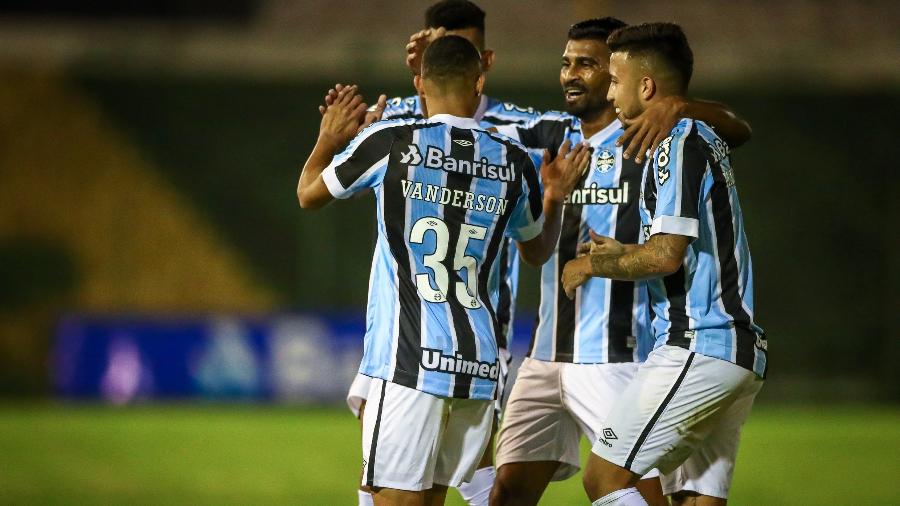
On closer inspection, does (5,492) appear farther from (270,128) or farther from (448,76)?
(270,128)

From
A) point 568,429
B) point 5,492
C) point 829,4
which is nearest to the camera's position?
point 568,429

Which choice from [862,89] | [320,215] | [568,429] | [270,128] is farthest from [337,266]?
[568,429]

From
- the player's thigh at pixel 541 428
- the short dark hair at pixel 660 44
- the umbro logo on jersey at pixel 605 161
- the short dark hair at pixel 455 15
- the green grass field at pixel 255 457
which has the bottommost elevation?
the green grass field at pixel 255 457

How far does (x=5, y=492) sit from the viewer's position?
750cm

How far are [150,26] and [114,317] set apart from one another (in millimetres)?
4511

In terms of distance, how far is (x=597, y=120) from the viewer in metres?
5.54

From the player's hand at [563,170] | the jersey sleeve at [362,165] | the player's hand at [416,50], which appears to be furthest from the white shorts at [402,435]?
the player's hand at [416,50]

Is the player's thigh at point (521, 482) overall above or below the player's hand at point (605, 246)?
below

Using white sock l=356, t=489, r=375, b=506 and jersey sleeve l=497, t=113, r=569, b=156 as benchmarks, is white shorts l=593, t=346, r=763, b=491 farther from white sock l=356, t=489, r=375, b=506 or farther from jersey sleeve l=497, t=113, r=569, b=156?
jersey sleeve l=497, t=113, r=569, b=156

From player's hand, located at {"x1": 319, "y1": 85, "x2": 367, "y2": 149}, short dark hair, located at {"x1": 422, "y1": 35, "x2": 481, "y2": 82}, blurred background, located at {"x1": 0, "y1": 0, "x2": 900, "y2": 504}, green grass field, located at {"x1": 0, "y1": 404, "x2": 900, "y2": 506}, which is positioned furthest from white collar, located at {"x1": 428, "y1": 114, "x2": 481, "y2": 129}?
blurred background, located at {"x1": 0, "y1": 0, "x2": 900, "y2": 504}

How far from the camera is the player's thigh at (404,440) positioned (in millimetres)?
4383

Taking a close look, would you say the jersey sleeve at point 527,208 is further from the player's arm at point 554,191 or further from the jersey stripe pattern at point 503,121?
the jersey stripe pattern at point 503,121

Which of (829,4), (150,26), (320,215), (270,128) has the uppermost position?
(829,4)

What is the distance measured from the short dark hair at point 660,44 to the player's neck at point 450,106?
735 mm
